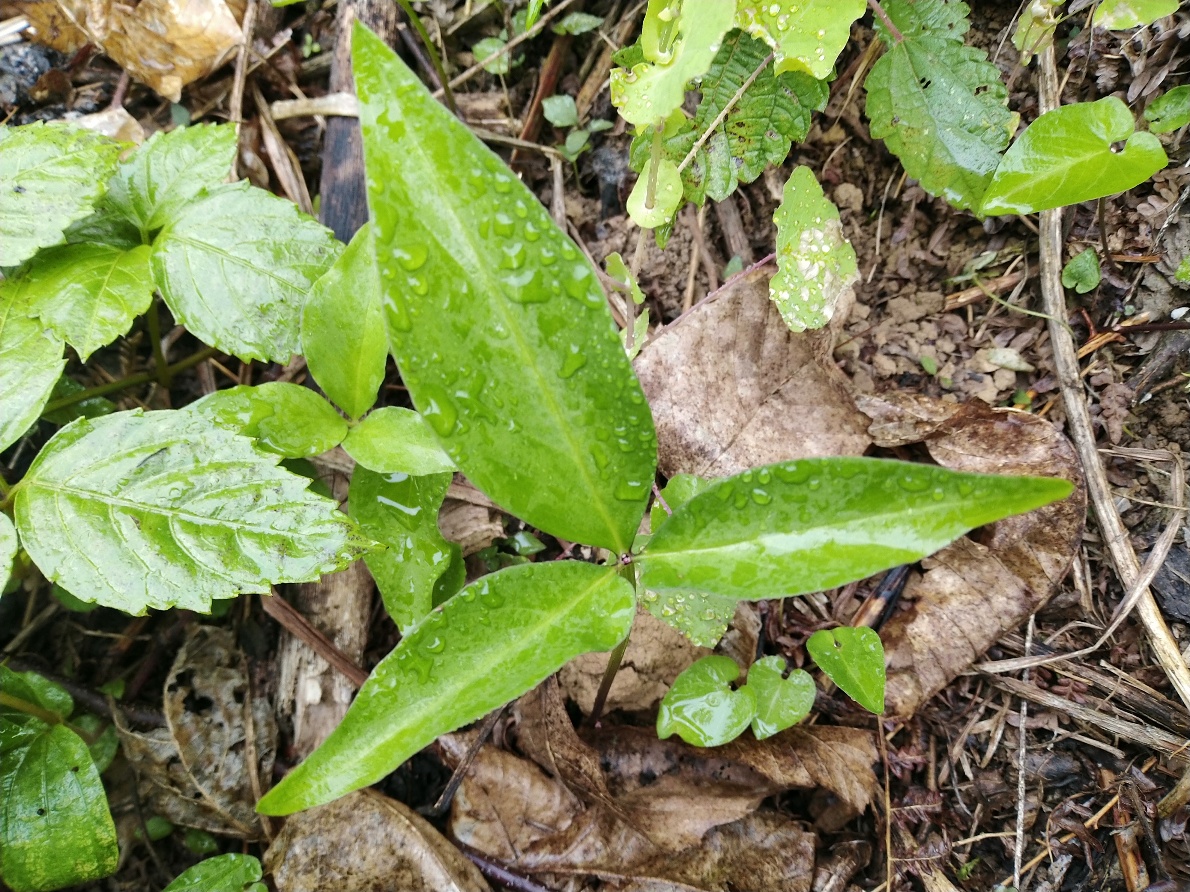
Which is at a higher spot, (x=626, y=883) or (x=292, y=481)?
(x=292, y=481)

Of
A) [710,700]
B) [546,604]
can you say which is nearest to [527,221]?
[546,604]

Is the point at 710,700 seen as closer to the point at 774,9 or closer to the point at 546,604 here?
the point at 546,604

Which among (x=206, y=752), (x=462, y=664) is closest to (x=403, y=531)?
(x=462, y=664)

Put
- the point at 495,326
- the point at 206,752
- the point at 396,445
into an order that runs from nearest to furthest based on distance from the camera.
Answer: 1. the point at 495,326
2. the point at 396,445
3. the point at 206,752

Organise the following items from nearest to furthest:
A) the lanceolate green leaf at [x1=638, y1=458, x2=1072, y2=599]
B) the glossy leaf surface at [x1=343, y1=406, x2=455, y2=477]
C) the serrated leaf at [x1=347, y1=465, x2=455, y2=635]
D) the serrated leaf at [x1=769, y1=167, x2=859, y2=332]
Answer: the lanceolate green leaf at [x1=638, y1=458, x2=1072, y2=599] → the glossy leaf surface at [x1=343, y1=406, x2=455, y2=477] → the serrated leaf at [x1=347, y1=465, x2=455, y2=635] → the serrated leaf at [x1=769, y1=167, x2=859, y2=332]

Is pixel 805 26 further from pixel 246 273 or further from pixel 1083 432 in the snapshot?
pixel 246 273

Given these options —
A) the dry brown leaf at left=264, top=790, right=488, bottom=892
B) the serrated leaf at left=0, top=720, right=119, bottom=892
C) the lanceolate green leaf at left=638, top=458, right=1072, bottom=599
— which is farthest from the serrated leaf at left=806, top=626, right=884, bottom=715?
the serrated leaf at left=0, top=720, right=119, bottom=892

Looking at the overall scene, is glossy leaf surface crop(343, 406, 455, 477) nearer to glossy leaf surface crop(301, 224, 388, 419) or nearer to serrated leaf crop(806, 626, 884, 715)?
glossy leaf surface crop(301, 224, 388, 419)
